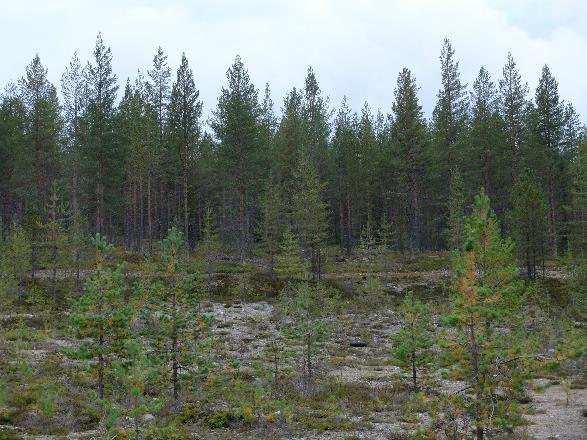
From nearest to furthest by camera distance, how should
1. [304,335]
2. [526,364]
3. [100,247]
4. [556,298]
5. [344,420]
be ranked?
[526,364], [100,247], [344,420], [304,335], [556,298]

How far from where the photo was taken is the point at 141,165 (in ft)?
150

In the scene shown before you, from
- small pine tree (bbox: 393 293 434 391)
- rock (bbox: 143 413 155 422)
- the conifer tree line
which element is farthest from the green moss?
the conifer tree line

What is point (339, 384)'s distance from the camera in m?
19.7

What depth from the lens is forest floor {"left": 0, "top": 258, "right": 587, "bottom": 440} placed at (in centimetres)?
1416

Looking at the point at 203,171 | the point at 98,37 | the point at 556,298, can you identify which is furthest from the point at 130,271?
the point at 556,298

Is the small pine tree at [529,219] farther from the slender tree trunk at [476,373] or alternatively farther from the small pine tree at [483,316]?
the slender tree trunk at [476,373]

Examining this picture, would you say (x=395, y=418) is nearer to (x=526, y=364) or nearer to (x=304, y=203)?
(x=526, y=364)

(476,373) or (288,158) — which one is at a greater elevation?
(288,158)

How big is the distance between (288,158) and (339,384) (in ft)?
115

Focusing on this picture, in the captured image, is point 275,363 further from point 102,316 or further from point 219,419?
point 102,316

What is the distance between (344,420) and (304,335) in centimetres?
494

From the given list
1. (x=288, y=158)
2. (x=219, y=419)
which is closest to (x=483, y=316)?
(x=219, y=419)

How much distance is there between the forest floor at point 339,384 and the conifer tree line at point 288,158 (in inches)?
326

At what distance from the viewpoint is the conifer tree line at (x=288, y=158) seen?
140ft
